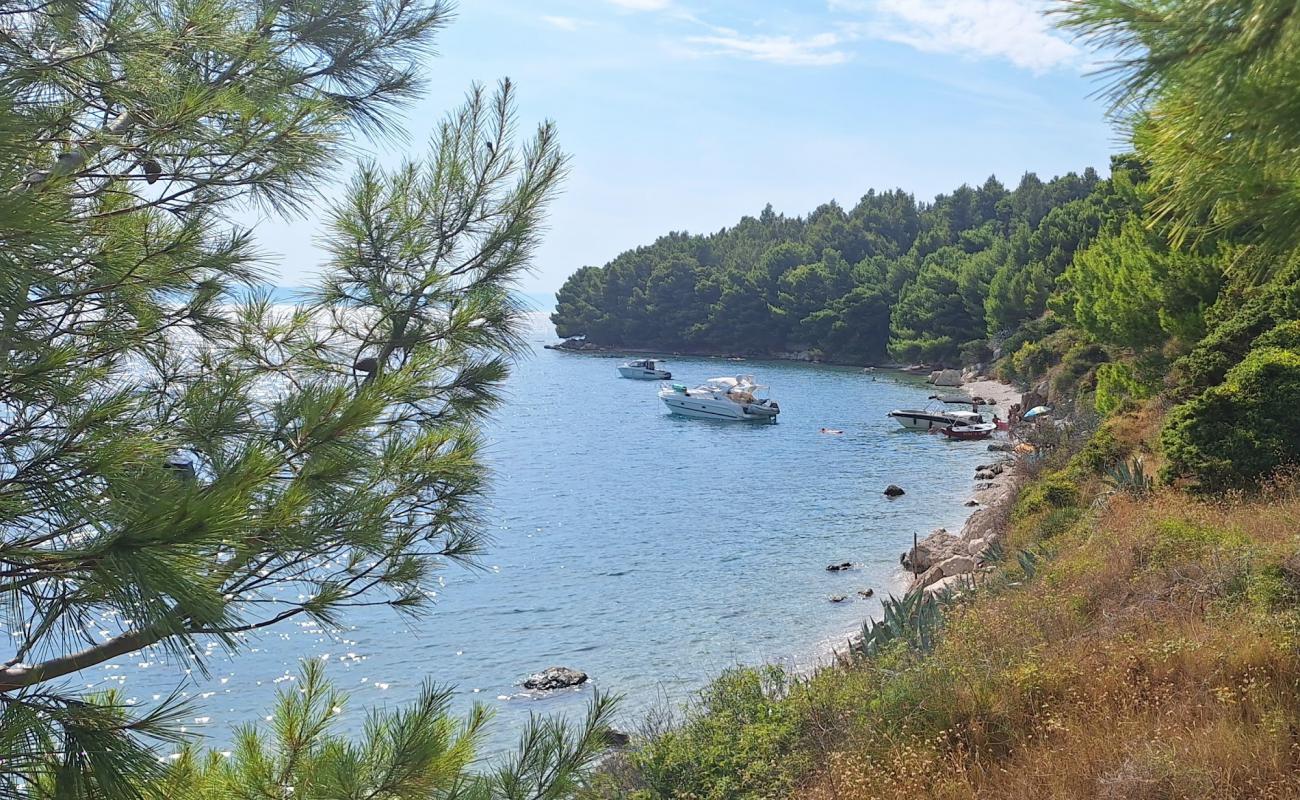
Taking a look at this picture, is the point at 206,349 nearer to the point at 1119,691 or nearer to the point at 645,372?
the point at 1119,691

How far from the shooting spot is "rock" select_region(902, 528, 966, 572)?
1948cm

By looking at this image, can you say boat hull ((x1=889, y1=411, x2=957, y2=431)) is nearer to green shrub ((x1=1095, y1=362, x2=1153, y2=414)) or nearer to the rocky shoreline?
the rocky shoreline

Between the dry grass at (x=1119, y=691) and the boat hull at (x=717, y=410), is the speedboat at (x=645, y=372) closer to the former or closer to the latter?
the boat hull at (x=717, y=410)

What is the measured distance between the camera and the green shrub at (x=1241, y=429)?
456 inches

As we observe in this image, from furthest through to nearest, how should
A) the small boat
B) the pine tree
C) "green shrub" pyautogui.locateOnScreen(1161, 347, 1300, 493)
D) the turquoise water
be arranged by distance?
the small boat, the turquoise water, "green shrub" pyautogui.locateOnScreen(1161, 347, 1300, 493), the pine tree

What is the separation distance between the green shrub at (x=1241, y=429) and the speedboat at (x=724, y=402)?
34663 mm

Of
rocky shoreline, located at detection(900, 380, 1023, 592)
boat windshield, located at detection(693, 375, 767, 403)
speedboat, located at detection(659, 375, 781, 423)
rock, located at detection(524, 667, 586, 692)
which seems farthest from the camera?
boat windshield, located at detection(693, 375, 767, 403)

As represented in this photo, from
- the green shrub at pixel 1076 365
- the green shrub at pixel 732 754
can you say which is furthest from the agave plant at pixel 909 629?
the green shrub at pixel 1076 365

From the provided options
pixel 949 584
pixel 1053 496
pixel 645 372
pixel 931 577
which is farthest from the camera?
pixel 645 372

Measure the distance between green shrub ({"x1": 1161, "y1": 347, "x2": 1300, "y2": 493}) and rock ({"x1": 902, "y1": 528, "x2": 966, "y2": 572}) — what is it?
677 centimetres

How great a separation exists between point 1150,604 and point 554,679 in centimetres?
944

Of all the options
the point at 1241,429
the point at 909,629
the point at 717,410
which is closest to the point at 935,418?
the point at 717,410

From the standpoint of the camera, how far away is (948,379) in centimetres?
5909

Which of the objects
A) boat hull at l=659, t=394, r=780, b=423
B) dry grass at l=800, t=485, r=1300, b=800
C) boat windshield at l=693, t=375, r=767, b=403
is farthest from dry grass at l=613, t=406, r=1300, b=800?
boat windshield at l=693, t=375, r=767, b=403
